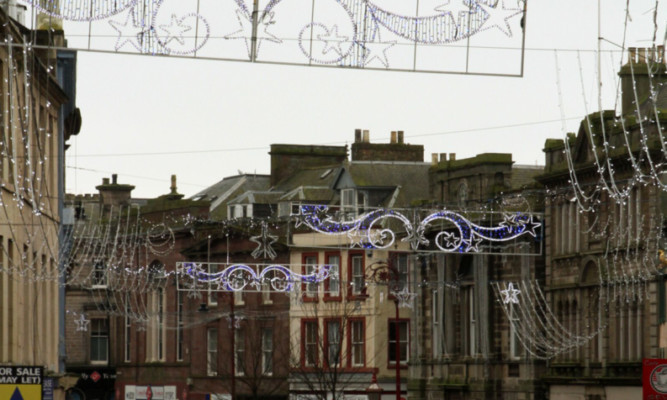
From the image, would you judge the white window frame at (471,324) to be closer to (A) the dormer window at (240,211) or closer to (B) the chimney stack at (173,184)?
(A) the dormer window at (240,211)

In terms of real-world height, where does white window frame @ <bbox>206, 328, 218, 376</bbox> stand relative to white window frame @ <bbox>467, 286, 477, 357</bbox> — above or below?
below

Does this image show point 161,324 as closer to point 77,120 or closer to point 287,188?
point 287,188

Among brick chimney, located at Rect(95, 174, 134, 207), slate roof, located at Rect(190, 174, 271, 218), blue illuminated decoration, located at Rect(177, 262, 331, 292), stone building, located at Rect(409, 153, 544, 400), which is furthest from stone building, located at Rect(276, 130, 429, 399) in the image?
brick chimney, located at Rect(95, 174, 134, 207)

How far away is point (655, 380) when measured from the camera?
105ft

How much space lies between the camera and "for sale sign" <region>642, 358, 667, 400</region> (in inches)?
1261

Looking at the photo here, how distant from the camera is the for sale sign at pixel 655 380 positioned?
3203 centimetres

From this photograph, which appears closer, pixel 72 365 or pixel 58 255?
pixel 58 255

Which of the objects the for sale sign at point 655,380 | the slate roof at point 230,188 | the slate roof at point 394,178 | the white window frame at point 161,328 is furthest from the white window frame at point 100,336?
the for sale sign at point 655,380

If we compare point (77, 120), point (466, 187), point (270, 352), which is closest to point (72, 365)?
point (270, 352)

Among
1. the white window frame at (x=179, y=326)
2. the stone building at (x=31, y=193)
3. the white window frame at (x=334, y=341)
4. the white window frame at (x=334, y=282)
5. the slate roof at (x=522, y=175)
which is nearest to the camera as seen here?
the stone building at (x=31, y=193)

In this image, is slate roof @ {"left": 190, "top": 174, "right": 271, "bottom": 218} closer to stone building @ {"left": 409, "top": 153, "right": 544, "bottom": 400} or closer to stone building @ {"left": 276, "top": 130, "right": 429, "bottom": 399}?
stone building @ {"left": 276, "top": 130, "right": 429, "bottom": 399}

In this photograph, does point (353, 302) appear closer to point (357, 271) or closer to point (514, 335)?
point (357, 271)

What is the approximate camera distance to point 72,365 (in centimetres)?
9519

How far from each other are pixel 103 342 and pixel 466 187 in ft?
114
